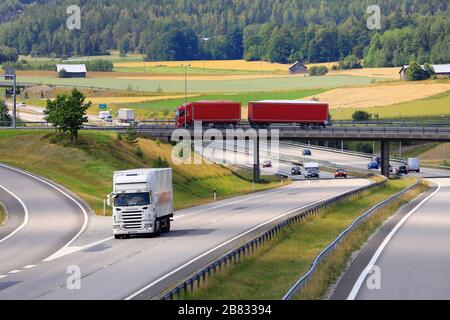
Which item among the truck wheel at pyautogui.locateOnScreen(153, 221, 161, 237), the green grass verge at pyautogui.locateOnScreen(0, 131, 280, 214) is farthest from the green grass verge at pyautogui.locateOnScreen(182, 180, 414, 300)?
the green grass verge at pyautogui.locateOnScreen(0, 131, 280, 214)

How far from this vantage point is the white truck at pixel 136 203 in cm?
5269

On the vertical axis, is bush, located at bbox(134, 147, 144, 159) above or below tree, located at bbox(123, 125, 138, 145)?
below

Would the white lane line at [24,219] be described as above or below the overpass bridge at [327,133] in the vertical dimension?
below

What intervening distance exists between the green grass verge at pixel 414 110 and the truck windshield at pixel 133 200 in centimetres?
12044

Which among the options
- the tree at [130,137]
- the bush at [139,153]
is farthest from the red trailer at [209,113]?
the bush at [139,153]

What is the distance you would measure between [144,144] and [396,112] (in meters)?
73.3

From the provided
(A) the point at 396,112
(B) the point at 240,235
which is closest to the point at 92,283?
(B) the point at 240,235

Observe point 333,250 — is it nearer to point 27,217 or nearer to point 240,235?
point 240,235

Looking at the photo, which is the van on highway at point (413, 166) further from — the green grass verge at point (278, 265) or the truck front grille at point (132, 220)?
the truck front grille at point (132, 220)

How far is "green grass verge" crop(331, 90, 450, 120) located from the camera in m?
174

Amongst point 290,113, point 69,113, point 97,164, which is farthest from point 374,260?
point 290,113

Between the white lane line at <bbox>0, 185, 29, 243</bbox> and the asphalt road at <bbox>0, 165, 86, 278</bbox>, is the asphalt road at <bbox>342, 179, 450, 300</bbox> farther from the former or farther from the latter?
the white lane line at <bbox>0, 185, 29, 243</bbox>

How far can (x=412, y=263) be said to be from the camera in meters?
43.1

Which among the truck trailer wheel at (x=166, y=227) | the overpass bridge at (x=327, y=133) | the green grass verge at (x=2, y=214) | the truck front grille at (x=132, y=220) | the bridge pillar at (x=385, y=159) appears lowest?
the bridge pillar at (x=385, y=159)
